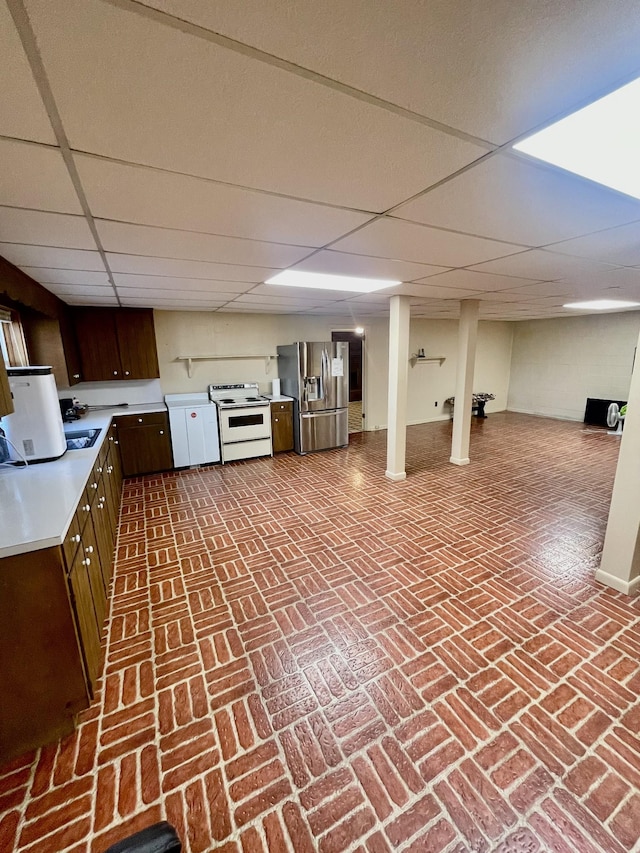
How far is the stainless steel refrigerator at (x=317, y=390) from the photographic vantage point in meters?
5.55

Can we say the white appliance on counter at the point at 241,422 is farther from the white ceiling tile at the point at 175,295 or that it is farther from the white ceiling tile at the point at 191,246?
the white ceiling tile at the point at 191,246

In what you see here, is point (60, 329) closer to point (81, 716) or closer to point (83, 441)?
point (83, 441)

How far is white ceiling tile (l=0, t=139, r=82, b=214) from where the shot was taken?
3.62 ft

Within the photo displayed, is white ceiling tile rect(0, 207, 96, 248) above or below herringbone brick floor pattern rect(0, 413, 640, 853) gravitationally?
above

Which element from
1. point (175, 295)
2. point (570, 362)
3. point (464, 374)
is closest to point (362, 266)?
point (175, 295)

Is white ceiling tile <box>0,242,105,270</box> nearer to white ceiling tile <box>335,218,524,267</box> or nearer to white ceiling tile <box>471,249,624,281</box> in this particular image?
white ceiling tile <box>335,218,524,267</box>

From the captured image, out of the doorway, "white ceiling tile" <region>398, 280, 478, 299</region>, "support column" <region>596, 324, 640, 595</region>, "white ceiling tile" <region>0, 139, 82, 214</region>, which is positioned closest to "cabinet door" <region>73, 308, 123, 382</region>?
"white ceiling tile" <region>0, 139, 82, 214</region>

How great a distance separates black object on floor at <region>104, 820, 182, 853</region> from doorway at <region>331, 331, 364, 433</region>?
6.30m

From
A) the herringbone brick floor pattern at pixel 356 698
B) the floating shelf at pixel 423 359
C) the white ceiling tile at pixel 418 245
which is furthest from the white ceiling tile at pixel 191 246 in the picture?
the floating shelf at pixel 423 359

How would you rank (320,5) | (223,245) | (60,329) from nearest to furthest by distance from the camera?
(320,5) → (223,245) → (60,329)

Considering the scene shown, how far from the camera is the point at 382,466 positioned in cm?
515

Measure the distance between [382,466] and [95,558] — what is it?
3810mm

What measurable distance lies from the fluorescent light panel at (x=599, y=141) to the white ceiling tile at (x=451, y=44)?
0.14 metres

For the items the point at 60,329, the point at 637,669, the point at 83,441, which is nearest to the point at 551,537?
the point at 637,669
